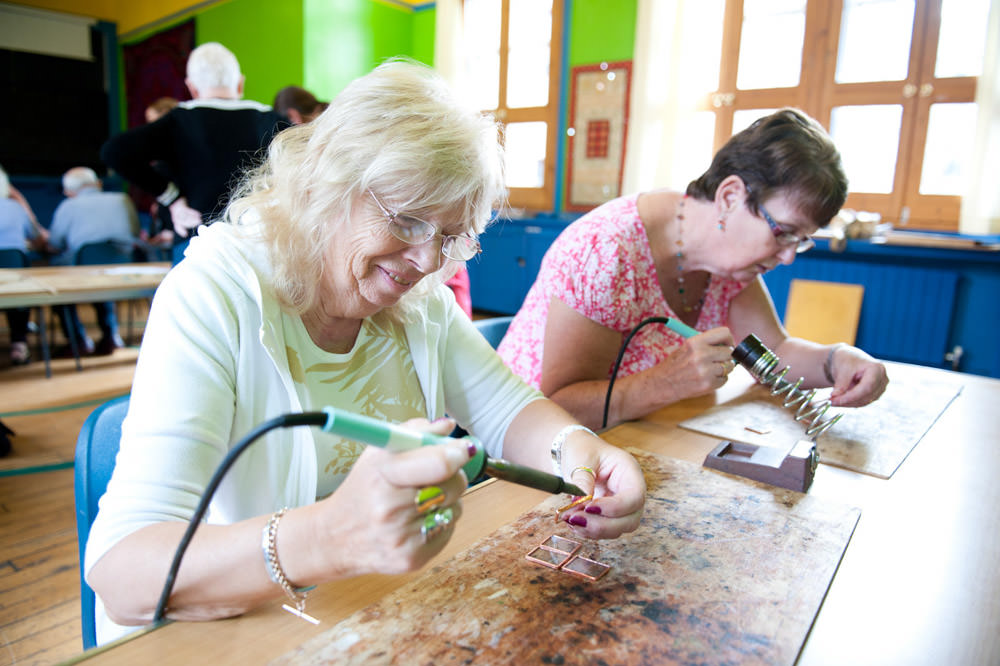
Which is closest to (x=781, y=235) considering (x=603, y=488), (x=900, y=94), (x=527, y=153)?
(x=603, y=488)

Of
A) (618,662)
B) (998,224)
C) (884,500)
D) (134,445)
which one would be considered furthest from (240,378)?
(998,224)

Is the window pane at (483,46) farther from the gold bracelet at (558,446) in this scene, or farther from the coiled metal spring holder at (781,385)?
the gold bracelet at (558,446)

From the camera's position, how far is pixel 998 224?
3838mm

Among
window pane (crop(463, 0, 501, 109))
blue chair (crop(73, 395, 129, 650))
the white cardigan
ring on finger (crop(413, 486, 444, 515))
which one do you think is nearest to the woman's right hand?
the white cardigan

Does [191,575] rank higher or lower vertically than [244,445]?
lower

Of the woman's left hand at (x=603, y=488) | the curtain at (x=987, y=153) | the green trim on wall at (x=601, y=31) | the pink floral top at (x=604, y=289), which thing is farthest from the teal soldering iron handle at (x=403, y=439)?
the green trim on wall at (x=601, y=31)

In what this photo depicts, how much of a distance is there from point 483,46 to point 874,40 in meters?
3.36

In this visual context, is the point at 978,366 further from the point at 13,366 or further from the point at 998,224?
the point at 13,366

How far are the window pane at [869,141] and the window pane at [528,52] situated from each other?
2.49 meters

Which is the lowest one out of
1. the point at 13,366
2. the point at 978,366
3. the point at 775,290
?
the point at 13,366

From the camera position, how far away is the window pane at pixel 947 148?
156 inches

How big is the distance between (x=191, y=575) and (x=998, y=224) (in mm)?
4606

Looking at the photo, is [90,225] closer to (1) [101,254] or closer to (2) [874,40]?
(1) [101,254]

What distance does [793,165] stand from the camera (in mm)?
1442
